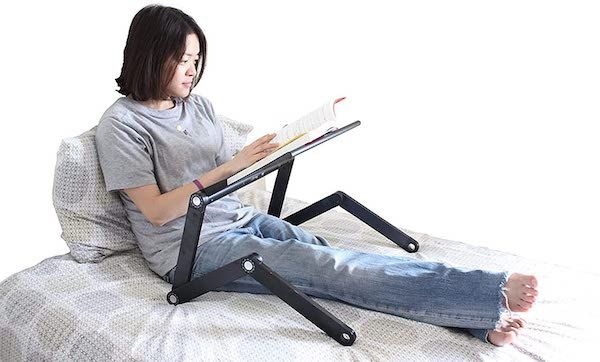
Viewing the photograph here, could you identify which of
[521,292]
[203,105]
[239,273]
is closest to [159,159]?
[203,105]

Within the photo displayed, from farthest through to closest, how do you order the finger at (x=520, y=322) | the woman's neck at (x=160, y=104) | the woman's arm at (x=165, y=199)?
the woman's neck at (x=160, y=104), the woman's arm at (x=165, y=199), the finger at (x=520, y=322)

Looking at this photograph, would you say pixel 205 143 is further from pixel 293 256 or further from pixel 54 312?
pixel 54 312

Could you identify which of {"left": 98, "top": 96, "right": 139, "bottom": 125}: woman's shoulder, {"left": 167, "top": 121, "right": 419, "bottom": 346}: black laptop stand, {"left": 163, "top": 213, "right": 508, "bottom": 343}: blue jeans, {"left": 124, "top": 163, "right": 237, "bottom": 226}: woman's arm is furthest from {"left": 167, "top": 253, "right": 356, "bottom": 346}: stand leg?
{"left": 98, "top": 96, "right": 139, "bottom": 125}: woman's shoulder

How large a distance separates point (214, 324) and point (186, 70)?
851 mm

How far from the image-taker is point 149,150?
107 inches

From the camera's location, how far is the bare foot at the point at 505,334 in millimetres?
2406

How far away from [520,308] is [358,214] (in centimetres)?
89

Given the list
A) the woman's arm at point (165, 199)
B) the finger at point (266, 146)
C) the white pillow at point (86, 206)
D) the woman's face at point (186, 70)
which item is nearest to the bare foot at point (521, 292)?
the finger at point (266, 146)

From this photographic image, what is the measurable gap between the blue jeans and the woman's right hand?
12.1 inches

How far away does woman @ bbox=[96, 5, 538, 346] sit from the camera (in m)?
2.43

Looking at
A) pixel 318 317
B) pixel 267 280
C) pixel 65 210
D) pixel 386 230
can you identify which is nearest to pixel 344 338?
pixel 318 317

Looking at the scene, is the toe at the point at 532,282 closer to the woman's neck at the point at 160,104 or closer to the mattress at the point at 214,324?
the mattress at the point at 214,324

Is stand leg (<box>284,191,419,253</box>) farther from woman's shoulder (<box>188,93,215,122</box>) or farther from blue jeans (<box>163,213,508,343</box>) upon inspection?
woman's shoulder (<box>188,93,215,122</box>)

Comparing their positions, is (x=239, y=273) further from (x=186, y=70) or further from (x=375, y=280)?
(x=186, y=70)
